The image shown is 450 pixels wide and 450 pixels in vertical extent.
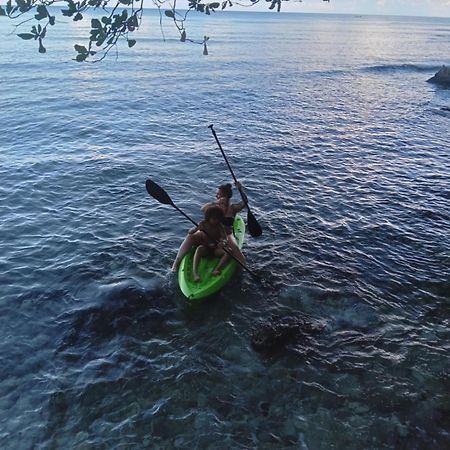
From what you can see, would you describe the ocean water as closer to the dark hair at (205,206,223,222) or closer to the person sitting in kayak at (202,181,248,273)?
the person sitting in kayak at (202,181,248,273)

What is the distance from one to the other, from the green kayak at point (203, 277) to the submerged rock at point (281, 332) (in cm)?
158

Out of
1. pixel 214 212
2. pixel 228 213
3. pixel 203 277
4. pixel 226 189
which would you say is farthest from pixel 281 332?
pixel 226 189

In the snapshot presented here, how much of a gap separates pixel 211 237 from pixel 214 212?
88 centimetres

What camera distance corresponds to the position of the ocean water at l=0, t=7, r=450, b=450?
841cm

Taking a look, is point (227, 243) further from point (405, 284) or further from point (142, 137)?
point (142, 137)

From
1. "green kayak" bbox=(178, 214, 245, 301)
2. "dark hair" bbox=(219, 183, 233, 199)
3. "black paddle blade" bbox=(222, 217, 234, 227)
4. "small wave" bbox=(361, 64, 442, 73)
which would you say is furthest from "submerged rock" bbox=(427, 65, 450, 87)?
"green kayak" bbox=(178, 214, 245, 301)

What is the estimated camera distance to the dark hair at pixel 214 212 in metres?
11.6

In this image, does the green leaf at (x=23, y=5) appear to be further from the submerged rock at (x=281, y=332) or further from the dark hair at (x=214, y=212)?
the submerged rock at (x=281, y=332)

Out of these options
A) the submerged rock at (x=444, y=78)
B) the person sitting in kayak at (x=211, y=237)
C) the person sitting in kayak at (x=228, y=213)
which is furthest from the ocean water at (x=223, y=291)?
the submerged rock at (x=444, y=78)

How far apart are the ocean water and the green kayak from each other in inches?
17.5

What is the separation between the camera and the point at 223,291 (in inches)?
468

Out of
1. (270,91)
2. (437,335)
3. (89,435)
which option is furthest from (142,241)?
(270,91)

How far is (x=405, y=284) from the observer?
40.2 feet

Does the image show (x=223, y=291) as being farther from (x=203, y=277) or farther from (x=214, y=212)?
(x=214, y=212)
